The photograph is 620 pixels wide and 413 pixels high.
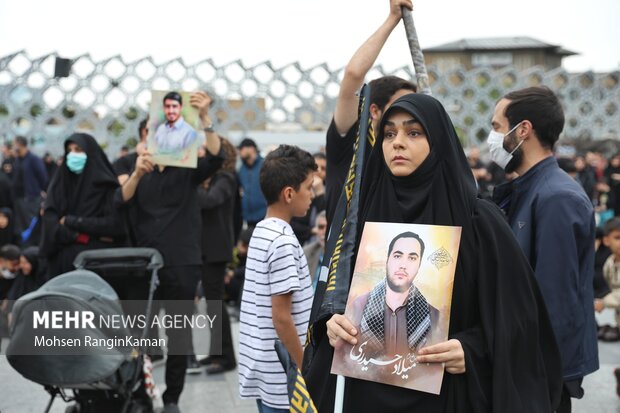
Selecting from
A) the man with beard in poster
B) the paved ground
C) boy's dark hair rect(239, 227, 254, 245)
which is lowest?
the paved ground

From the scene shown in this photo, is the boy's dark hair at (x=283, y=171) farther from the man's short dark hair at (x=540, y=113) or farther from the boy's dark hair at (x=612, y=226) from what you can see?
the boy's dark hair at (x=612, y=226)

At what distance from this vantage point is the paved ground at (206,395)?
17.2 feet

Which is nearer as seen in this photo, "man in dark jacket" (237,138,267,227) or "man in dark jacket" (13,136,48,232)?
"man in dark jacket" (237,138,267,227)

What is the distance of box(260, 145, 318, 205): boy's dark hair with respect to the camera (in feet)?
11.3

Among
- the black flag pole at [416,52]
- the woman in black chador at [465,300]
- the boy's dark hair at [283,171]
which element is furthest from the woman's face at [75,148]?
the woman in black chador at [465,300]

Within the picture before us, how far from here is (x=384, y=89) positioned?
3551 mm

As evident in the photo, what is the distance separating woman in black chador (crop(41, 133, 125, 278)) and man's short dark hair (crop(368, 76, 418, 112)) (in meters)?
2.47

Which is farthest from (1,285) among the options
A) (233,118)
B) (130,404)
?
(233,118)

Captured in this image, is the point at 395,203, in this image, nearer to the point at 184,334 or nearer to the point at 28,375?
the point at 28,375

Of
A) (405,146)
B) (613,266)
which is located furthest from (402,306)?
(613,266)

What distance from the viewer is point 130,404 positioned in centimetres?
451

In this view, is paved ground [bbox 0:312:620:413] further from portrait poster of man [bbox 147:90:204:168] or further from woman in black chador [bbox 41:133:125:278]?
portrait poster of man [bbox 147:90:204:168]

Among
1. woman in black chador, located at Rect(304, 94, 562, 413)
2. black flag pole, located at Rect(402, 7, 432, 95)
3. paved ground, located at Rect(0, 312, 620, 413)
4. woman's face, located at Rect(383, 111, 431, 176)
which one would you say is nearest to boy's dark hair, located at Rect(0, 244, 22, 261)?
paved ground, located at Rect(0, 312, 620, 413)

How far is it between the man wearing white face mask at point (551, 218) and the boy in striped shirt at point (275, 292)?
102 centimetres
